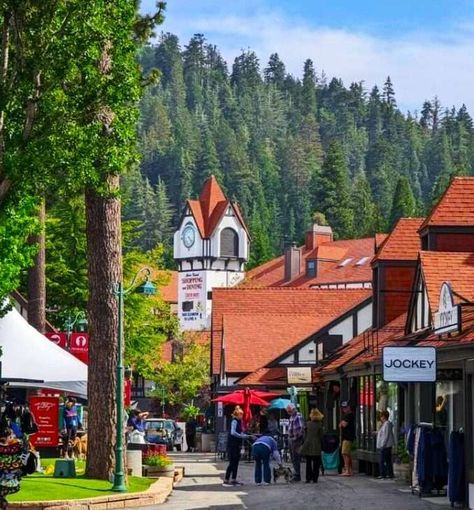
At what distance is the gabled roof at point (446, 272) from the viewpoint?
30.8m

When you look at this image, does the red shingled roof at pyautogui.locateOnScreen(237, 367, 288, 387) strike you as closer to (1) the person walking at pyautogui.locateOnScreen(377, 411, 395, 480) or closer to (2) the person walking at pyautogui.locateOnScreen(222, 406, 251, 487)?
(1) the person walking at pyautogui.locateOnScreen(377, 411, 395, 480)

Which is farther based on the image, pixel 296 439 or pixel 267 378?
pixel 267 378

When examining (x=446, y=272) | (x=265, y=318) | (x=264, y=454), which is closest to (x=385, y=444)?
(x=264, y=454)

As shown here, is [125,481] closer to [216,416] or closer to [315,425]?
[315,425]

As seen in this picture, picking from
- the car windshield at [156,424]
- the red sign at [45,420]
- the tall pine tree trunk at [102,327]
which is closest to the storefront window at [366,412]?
the red sign at [45,420]

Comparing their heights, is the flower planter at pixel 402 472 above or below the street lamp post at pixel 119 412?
below

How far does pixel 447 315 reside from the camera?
2422 cm

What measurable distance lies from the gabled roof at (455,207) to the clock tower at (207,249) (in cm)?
10861

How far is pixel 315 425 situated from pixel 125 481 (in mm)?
6295

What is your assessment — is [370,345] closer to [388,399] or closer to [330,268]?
[388,399]

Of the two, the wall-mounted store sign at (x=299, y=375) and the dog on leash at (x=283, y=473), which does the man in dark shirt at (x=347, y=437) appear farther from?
the wall-mounted store sign at (x=299, y=375)

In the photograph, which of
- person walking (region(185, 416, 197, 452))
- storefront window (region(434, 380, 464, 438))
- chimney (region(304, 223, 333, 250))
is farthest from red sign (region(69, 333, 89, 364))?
chimney (region(304, 223, 333, 250))

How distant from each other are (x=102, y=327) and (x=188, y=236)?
131645mm

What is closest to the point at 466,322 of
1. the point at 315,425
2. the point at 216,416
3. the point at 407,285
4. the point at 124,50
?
the point at 315,425
